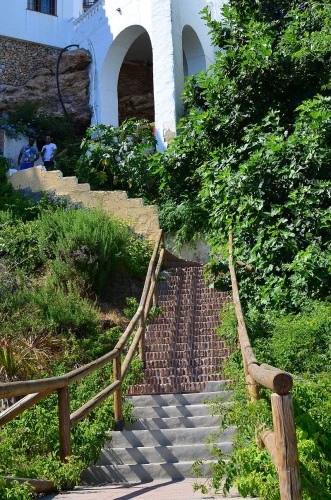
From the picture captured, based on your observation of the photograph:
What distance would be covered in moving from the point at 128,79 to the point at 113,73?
6.48ft

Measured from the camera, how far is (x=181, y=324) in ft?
33.1

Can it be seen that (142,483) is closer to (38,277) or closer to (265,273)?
(265,273)

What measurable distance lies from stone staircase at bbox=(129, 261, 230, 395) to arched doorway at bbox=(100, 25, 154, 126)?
9.19 meters

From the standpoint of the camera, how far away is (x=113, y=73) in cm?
2028

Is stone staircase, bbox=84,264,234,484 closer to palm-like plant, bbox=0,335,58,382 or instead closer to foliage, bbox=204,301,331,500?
foliage, bbox=204,301,331,500

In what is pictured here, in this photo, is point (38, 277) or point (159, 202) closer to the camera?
point (38, 277)

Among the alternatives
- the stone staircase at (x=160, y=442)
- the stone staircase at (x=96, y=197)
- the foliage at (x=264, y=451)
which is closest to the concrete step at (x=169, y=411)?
the stone staircase at (x=160, y=442)

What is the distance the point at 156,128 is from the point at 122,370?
1113 cm

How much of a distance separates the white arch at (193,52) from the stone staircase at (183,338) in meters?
8.44

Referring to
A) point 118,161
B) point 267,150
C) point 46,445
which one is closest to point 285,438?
point 46,445

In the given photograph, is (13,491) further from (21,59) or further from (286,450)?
(21,59)

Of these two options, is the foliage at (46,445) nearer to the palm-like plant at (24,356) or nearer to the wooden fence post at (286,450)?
the palm-like plant at (24,356)

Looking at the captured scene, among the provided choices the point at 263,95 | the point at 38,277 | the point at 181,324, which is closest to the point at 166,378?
the point at 181,324

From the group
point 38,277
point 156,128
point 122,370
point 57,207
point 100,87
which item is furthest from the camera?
point 100,87
